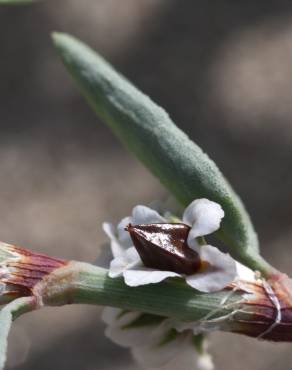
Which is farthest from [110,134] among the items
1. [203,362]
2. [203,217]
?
[203,217]

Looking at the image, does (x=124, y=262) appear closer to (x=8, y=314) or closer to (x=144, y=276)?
(x=144, y=276)

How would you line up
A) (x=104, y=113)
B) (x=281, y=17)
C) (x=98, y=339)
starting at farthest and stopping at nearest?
1. (x=281, y=17)
2. (x=98, y=339)
3. (x=104, y=113)

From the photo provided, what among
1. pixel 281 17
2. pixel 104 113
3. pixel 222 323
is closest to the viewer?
pixel 222 323

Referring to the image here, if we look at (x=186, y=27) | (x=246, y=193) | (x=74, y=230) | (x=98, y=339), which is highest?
(x=186, y=27)

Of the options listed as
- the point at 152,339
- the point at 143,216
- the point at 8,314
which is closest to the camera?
the point at 8,314

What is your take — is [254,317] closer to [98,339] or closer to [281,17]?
[98,339]

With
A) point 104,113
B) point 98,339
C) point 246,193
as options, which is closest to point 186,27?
point 246,193
